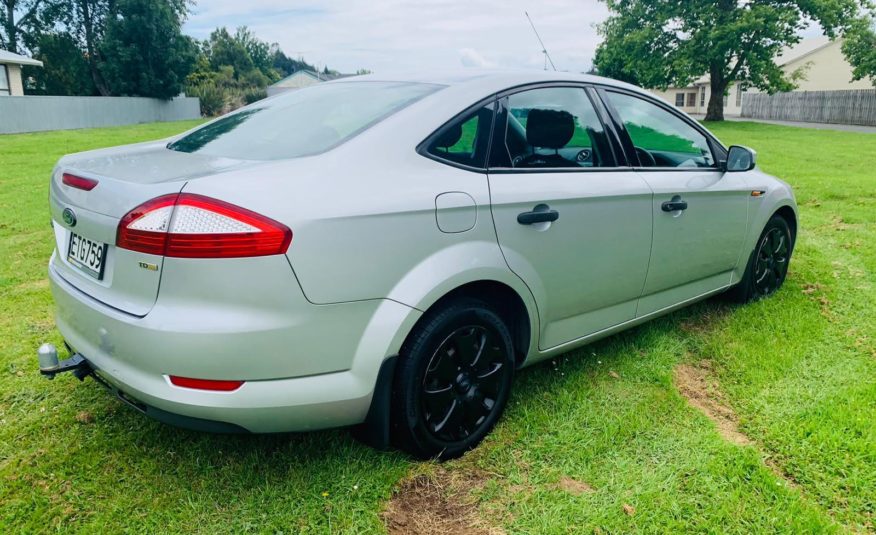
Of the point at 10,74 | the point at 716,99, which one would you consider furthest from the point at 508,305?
the point at 10,74

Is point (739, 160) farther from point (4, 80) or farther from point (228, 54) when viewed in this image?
point (228, 54)

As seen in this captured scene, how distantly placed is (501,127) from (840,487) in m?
2.02

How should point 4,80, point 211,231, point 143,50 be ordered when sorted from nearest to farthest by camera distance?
point 211,231
point 4,80
point 143,50

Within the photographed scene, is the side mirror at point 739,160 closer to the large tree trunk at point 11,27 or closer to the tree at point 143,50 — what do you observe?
the tree at point 143,50

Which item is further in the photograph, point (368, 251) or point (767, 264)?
point (767, 264)

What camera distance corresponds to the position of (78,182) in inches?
100

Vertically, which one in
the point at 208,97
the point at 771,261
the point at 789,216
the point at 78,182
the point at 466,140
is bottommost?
the point at 771,261

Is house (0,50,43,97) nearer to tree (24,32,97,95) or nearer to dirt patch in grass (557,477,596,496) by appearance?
tree (24,32,97,95)

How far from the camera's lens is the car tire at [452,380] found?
8.32 feet

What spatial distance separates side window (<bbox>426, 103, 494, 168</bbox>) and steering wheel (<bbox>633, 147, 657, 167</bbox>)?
1.04m

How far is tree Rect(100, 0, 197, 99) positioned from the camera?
130 feet

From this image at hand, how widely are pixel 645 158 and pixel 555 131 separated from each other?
26.5 inches

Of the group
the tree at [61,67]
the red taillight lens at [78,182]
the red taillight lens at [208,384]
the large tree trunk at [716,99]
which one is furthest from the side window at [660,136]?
the tree at [61,67]

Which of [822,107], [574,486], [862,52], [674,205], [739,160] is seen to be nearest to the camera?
[574,486]
